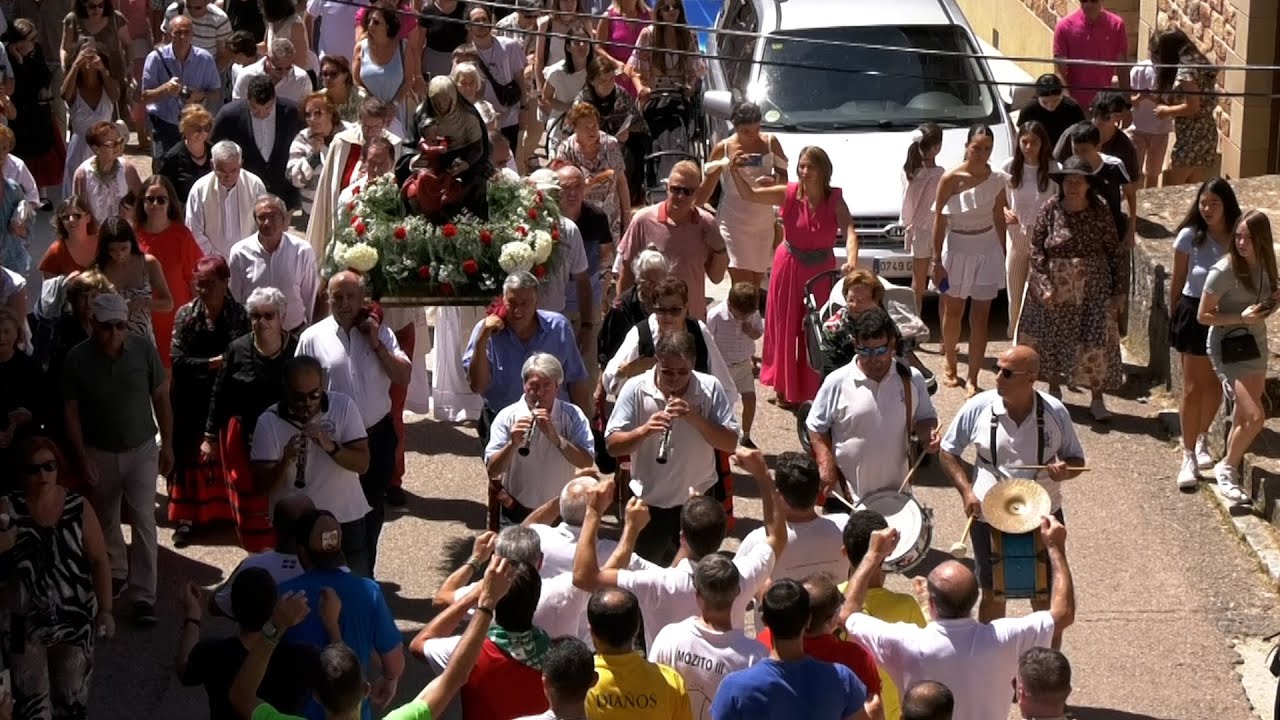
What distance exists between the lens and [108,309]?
10750mm

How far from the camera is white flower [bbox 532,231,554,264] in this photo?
1156 cm

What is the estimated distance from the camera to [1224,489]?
12.4 metres

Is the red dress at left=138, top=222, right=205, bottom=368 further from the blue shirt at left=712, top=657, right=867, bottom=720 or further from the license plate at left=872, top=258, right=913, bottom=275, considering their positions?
the blue shirt at left=712, top=657, right=867, bottom=720

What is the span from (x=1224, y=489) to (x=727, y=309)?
302 cm

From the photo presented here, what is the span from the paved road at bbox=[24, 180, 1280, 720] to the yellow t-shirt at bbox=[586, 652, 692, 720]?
285 centimetres

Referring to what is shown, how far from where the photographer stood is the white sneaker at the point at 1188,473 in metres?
12.7

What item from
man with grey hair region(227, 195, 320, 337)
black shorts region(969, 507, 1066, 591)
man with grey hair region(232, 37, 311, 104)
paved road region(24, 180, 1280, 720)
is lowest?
paved road region(24, 180, 1280, 720)

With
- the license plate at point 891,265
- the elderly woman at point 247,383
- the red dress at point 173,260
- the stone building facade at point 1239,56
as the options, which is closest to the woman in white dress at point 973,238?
the license plate at point 891,265

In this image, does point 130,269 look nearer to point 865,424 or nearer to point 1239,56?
point 865,424

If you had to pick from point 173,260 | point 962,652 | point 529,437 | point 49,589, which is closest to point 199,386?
Result: point 173,260

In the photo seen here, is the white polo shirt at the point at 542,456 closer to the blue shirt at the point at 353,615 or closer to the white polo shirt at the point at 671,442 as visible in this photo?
the white polo shirt at the point at 671,442

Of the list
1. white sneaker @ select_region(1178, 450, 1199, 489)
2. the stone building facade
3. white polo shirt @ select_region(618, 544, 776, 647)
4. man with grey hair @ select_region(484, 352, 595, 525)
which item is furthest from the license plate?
white polo shirt @ select_region(618, 544, 776, 647)

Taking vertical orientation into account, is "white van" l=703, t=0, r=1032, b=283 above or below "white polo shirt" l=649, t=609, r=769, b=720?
above

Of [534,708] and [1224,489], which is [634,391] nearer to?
A: [534,708]
